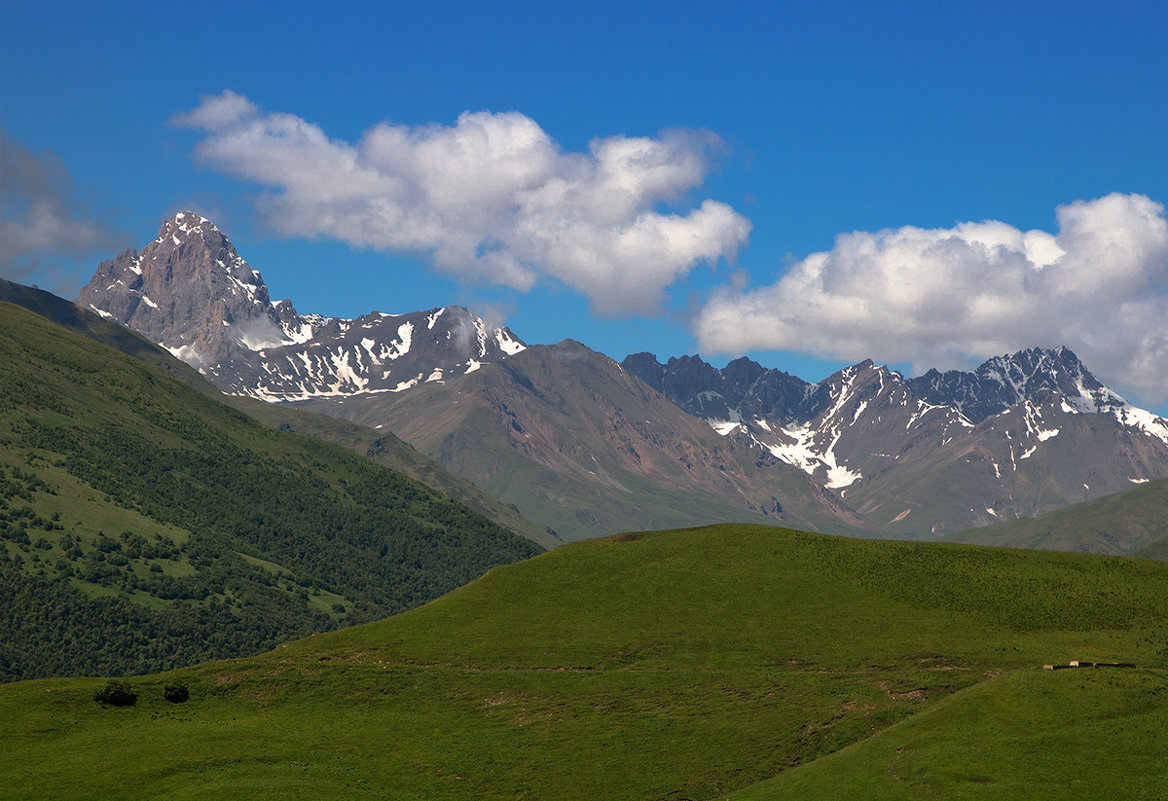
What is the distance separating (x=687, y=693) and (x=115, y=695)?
6569 cm

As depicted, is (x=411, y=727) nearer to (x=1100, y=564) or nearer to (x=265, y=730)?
(x=265, y=730)

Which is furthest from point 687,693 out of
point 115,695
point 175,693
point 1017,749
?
point 115,695

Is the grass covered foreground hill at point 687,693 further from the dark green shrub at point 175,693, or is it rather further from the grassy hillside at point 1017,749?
the dark green shrub at point 175,693

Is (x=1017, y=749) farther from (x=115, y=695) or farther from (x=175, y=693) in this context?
(x=115, y=695)

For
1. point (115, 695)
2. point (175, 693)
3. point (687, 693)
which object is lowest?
point (687, 693)

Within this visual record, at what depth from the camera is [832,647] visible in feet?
473

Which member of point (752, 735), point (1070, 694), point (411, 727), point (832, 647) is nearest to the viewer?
point (1070, 694)

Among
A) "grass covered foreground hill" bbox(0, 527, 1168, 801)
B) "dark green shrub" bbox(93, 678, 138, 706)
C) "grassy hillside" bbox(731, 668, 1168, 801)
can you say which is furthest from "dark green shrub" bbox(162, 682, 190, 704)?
"grassy hillside" bbox(731, 668, 1168, 801)

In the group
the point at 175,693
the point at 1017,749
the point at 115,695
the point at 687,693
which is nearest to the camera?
the point at 1017,749

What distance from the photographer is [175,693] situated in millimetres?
126062

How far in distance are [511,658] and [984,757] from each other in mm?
73289

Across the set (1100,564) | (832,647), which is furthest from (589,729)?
(1100,564)

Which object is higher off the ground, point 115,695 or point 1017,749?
point 115,695

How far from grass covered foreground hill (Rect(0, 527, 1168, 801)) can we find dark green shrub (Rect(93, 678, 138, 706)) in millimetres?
983
